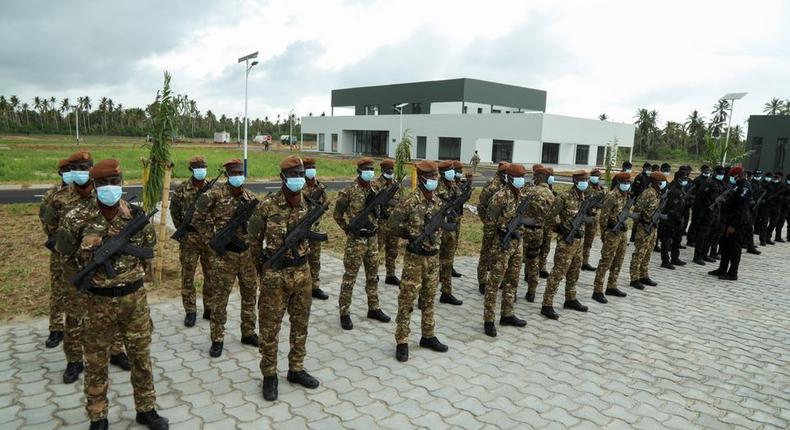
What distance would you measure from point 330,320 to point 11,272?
211 inches

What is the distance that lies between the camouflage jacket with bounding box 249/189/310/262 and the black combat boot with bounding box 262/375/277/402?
1.12 metres

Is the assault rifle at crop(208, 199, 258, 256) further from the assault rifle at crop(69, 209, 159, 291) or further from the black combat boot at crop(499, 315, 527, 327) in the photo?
the black combat boot at crop(499, 315, 527, 327)

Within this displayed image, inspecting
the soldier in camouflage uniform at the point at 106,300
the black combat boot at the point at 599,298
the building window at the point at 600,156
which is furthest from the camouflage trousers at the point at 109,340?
the building window at the point at 600,156

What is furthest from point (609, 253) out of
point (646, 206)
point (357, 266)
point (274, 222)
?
point (274, 222)

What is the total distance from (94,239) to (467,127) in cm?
4106

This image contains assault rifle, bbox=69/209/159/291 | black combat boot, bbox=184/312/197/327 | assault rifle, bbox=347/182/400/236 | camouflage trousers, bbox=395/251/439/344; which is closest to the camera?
assault rifle, bbox=69/209/159/291

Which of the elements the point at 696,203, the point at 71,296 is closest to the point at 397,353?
the point at 71,296

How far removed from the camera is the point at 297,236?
4227 millimetres

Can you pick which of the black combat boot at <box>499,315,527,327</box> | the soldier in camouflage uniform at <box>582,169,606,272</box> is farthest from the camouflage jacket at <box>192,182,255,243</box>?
the soldier in camouflage uniform at <box>582,169,606,272</box>

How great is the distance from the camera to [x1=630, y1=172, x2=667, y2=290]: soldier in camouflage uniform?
8.23m

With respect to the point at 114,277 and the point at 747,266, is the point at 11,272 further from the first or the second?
the point at 747,266

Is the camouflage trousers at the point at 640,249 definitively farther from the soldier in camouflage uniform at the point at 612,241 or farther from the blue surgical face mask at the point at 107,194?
the blue surgical face mask at the point at 107,194

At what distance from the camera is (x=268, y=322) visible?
4301 millimetres

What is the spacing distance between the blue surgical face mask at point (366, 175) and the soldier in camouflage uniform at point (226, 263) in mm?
1756
